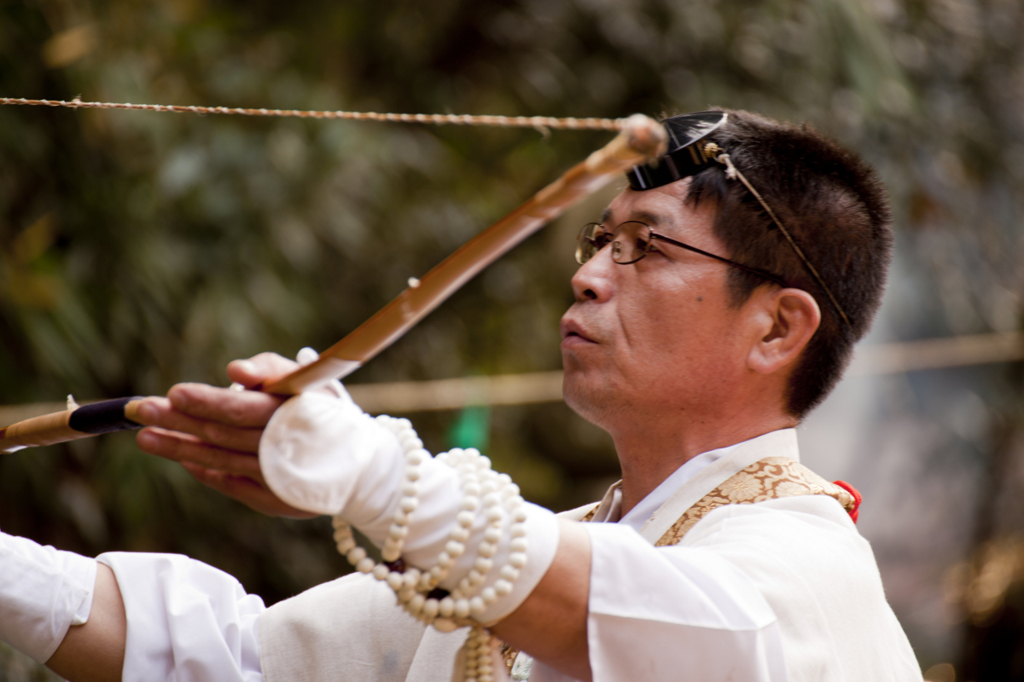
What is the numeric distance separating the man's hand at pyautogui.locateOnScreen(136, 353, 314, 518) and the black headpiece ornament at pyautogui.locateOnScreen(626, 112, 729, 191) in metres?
0.65

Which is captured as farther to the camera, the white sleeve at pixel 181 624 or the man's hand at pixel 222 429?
the white sleeve at pixel 181 624

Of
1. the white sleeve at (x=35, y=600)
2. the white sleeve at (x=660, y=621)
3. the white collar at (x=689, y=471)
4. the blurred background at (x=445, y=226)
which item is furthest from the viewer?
the blurred background at (x=445, y=226)

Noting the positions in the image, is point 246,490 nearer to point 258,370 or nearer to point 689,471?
point 258,370

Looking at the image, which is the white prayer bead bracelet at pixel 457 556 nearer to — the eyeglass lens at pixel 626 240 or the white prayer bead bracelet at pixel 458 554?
the white prayer bead bracelet at pixel 458 554

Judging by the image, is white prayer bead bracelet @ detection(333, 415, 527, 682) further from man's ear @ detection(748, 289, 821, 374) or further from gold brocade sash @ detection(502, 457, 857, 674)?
man's ear @ detection(748, 289, 821, 374)

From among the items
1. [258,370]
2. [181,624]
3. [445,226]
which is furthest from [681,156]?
[445,226]

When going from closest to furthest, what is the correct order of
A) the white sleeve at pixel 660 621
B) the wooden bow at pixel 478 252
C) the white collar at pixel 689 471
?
the wooden bow at pixel 478 252 < the white sleeve at pixel 660 621 < the white collar at pixel 689 471

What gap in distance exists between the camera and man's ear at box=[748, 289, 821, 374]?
1227 millimetres

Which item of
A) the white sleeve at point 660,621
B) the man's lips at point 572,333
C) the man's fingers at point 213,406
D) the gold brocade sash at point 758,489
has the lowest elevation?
the white sleeve at point 660,621

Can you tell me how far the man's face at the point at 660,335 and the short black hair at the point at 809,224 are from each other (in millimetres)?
32

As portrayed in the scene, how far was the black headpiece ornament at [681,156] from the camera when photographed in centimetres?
124

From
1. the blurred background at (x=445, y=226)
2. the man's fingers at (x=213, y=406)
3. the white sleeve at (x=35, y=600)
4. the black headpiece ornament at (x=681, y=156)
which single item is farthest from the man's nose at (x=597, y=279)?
the blurred background at (x=445, y=226)

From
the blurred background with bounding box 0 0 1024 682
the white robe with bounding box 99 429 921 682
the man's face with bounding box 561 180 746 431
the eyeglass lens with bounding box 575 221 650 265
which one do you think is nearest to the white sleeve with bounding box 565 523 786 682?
the white robe with bounding box 99 429 921 682

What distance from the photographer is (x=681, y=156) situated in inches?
48.9
